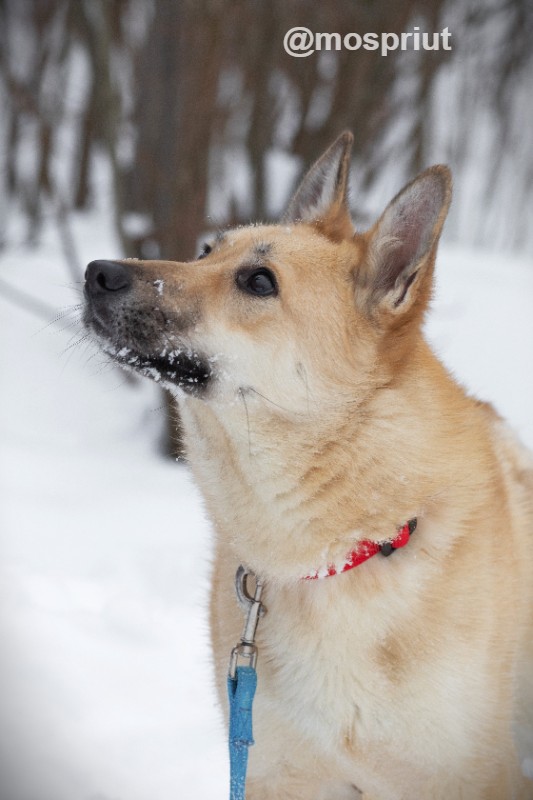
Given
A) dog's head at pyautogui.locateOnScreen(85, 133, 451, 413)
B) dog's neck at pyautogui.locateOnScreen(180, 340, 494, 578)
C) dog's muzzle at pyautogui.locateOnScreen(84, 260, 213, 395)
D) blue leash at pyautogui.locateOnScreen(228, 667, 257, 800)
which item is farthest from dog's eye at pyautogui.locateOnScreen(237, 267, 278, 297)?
blue leash at pyautogui.locateOnScreen(228, 667, 257, 800)

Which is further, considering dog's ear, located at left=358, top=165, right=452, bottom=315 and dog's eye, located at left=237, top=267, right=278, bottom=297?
dog's eye, located at left=237, top=267, right=278, bottom=297

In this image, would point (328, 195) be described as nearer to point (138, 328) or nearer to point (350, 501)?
point (138, 328)

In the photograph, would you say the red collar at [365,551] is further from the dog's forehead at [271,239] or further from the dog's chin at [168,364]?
the dog's forehead at [271,239]

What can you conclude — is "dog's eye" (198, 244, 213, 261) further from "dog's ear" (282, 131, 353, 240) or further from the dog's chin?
the dog's chin

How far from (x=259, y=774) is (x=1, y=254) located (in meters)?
6.39

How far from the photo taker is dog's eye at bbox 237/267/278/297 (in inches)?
86.9

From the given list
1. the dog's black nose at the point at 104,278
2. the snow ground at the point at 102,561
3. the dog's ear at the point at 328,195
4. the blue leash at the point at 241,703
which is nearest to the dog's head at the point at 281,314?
the dog's black nose at the point at 104,278

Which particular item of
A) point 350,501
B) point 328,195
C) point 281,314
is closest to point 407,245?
point 281,314

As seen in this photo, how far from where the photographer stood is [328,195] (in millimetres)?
2635

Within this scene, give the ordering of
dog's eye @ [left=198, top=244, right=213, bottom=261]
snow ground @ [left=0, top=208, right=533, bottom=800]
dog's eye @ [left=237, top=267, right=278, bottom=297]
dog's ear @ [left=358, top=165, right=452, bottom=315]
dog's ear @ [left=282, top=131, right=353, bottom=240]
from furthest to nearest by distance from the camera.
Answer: snow ground @ [left=0, top=208, right=533, bottom=800]
dog's eye @ [left=198, top=244, right=213, bottom=261]
dog's ear @ [left=282, top=131, right=353, bottom=240]
dog's eye @ [left=237, top=267, right=278, bottom=297]
dog's ear @ [left=358, top=165, right=452, bottom=315]

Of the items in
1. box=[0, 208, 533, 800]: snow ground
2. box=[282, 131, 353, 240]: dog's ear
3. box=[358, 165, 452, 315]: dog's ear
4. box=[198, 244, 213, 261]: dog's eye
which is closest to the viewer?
box=[358, 165, 452, 315]: dog's ear

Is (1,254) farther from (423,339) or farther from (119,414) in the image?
(423,339)

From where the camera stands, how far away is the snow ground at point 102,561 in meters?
2.90

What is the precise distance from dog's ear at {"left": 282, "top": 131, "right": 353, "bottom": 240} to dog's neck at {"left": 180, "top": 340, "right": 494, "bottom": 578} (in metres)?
0.55
